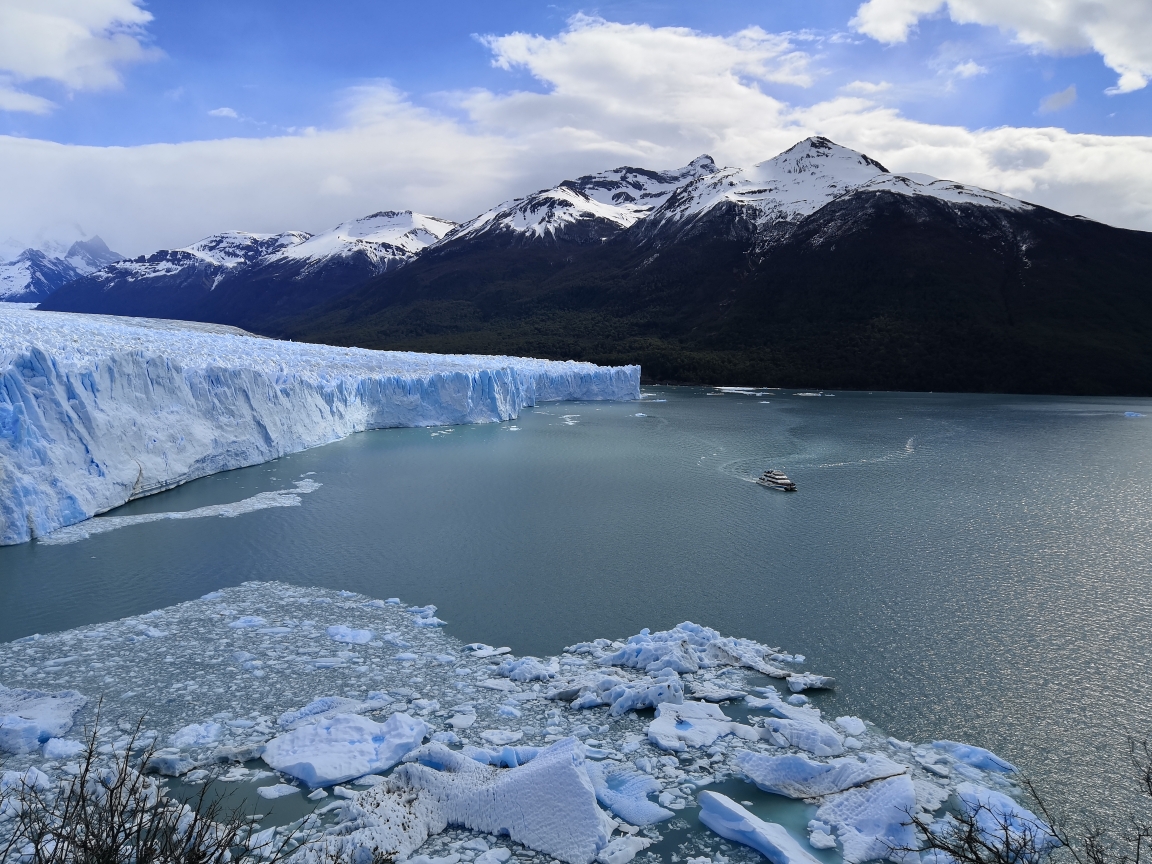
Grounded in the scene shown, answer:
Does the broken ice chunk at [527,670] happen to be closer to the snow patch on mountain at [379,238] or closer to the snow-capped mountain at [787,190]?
the snow-capped mountain at [787,190]

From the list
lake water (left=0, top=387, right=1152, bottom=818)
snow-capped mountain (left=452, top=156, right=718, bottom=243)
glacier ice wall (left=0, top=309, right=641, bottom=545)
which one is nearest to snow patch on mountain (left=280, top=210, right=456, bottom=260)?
snow-capped mountain (left=452, top=156, right=718, bottom=243)

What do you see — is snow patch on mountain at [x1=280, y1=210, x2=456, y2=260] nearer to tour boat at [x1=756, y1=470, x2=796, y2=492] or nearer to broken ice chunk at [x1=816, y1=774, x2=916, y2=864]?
tour boat at [x1=756, y1=470, x2=796, y2=492]

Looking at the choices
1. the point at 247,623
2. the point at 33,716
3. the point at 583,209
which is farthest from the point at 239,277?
the point at 33,716

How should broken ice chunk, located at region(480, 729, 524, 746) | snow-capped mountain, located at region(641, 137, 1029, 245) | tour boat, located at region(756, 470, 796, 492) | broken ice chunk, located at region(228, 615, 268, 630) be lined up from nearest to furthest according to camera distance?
broken ice chunk, located at region(480, 729, 524, 746), broken ice chunk, located at region(228, 615, 268, 630), tour boat, located at region(756, 470, 796, 492), snow-capped mountain, located at region(641, 137, 1029, 245)

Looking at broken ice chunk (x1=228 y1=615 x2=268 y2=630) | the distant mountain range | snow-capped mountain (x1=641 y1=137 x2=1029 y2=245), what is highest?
snow-capped mountain (x1=641 y1=137 x2=1029 y2=245)

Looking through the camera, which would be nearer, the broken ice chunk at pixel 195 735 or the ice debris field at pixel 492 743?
the ice debris field at pixel 492 743

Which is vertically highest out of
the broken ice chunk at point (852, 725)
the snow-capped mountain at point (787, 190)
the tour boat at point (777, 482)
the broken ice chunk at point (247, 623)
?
the snow-capped mountain at point (787, 190)

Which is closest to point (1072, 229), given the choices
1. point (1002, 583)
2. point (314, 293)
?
point (1002, 583)

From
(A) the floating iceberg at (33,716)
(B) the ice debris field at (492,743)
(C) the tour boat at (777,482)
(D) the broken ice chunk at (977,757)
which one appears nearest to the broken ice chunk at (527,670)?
(B) the ice debris field at (492,743)
